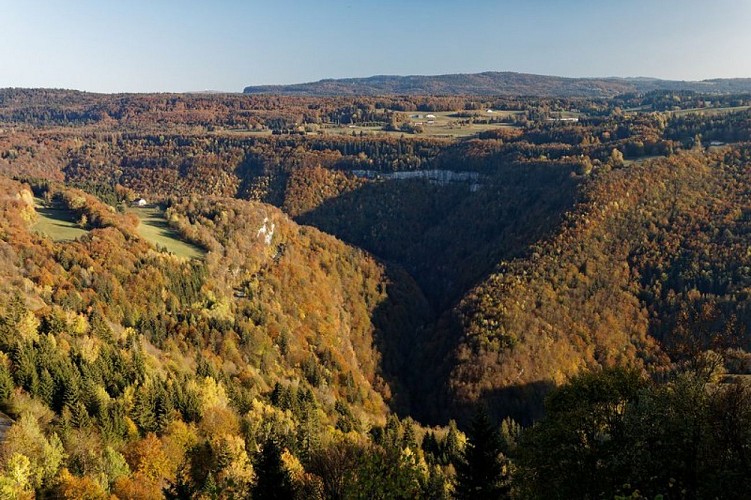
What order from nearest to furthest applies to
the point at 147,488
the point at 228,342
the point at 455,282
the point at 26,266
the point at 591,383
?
1. the point at 591,383
2. the point at 147,488
3. the point at 26,266
4. the point at 228,342
5. the point at 455,282

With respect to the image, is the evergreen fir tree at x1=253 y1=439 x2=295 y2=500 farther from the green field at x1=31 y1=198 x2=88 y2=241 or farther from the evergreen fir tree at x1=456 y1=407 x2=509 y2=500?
the green field at x1=31 y1=198 x2=88 y2=241

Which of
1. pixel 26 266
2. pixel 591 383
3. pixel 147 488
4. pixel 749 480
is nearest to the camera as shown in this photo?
pixel 749 480

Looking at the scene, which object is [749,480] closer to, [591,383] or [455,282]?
[591,383]

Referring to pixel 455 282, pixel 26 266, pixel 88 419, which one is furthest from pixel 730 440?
pixel 455 282

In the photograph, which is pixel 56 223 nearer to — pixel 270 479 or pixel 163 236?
pixel 163 236

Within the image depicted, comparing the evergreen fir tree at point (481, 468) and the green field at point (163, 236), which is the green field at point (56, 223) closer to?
the green field at point (163, 236)
